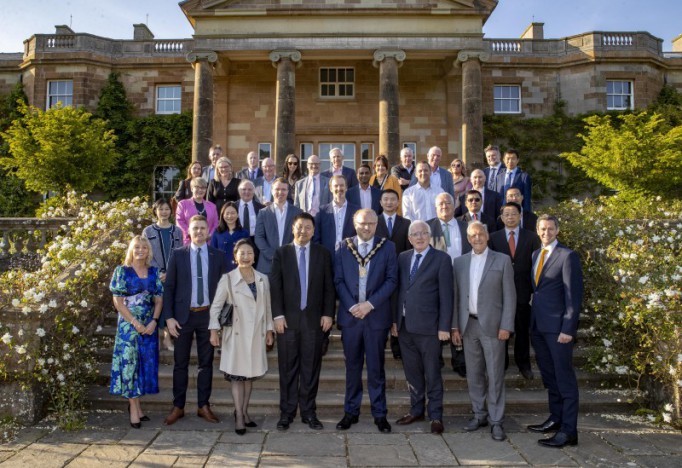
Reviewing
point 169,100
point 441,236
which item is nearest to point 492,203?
point 441,236

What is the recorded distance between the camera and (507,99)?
21609 millimetres

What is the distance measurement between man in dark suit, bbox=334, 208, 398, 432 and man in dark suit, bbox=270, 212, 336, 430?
20cm

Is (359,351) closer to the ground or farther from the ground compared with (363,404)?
farther from the ground

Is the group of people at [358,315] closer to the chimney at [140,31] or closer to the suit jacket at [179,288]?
the suit jacket at [179,288]

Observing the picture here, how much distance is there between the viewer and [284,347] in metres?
5.21

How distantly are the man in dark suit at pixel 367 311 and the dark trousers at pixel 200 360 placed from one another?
1446 mm

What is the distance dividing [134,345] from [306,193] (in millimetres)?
3386

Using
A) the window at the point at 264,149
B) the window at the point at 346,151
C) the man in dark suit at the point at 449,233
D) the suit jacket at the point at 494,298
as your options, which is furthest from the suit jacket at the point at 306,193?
the window at the point at 264,149

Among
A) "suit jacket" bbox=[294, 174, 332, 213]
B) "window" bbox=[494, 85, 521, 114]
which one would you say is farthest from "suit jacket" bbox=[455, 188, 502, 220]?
"window" bbox=[494, 85, 521, 114]

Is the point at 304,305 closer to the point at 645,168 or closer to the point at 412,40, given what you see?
the point at 412,40

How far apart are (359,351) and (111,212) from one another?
5.27 metres

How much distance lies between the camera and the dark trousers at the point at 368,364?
5.17 m

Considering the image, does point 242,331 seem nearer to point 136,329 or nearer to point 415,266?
point 136,329

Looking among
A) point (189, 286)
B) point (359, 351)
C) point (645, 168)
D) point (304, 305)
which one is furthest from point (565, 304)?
point (645, 168)
